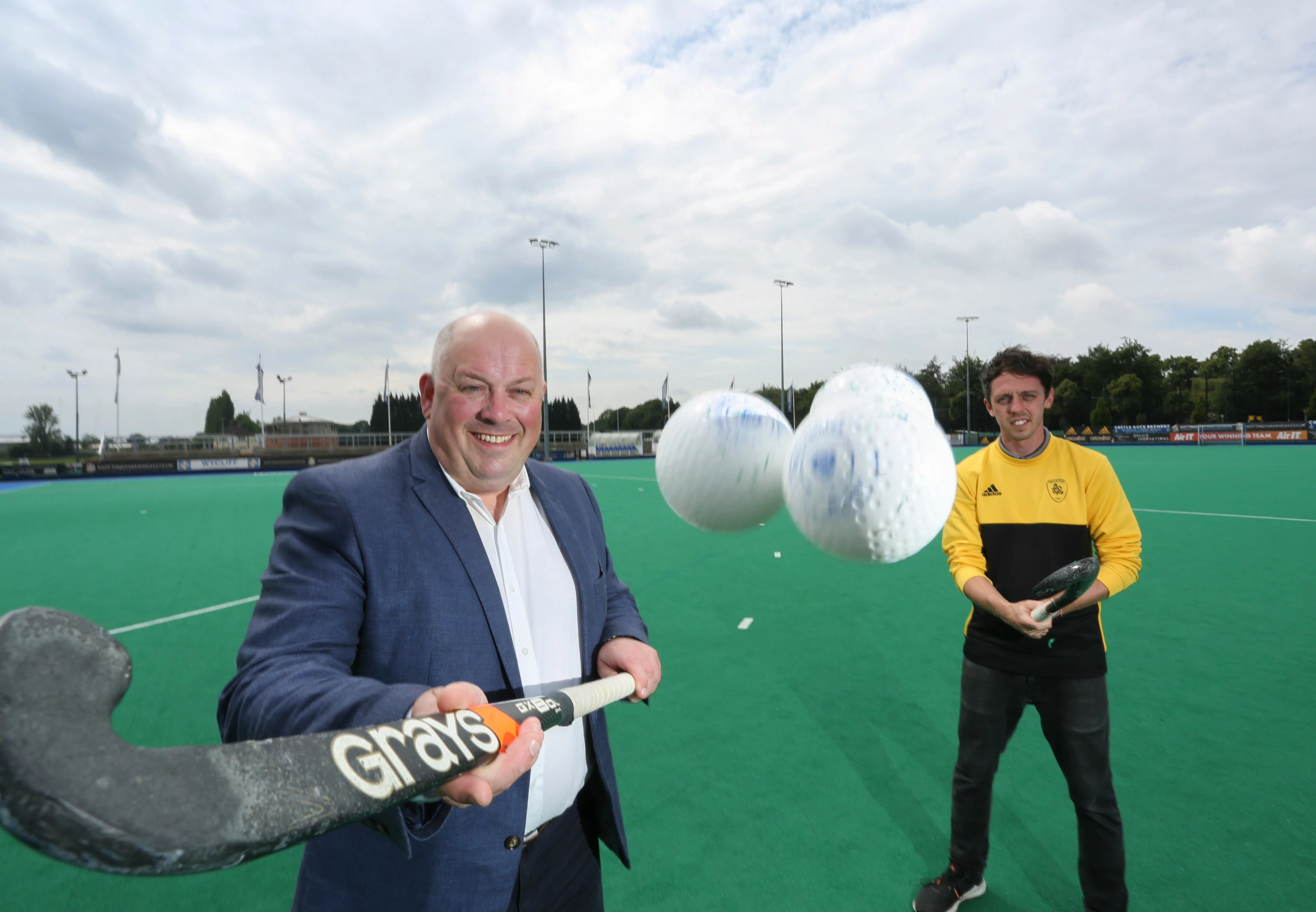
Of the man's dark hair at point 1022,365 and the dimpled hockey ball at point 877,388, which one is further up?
the man's dark hair at point 1022,365

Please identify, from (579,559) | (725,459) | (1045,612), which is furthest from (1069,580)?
(725,459)

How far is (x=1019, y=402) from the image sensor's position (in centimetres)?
261

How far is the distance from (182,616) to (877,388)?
8.69 metres

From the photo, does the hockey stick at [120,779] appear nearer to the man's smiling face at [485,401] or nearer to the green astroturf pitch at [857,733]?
the man's smiling face at [485,401]

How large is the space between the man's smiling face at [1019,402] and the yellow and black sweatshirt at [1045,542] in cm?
34

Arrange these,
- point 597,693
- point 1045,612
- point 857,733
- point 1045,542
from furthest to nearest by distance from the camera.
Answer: point 857,733, point 1045,542, point 1045,612, point 597,693

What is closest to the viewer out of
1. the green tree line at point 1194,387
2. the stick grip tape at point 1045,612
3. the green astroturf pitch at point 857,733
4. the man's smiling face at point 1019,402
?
the stick grip tape at point 1045,612

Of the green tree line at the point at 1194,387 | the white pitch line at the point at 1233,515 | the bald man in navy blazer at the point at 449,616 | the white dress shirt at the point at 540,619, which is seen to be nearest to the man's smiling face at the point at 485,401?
the bald man in navy blazer at the point at 449,616

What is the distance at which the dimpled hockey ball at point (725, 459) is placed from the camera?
41.6 inches

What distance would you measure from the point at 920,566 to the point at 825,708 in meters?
4.91

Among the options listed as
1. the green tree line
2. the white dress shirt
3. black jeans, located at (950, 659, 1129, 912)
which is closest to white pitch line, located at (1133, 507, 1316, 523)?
black jeans, located at (950, 659, 1129, 912)

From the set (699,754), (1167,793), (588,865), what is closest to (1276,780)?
(1167,793)

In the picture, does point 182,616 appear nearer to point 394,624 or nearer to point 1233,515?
point 394,624

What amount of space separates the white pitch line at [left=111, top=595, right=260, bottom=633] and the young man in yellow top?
648cm
